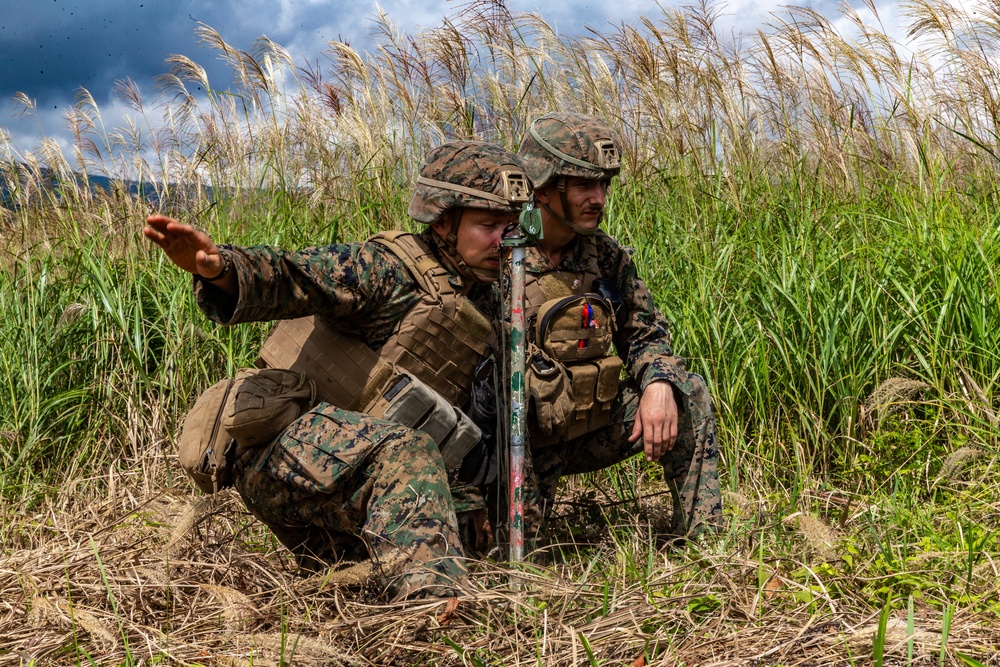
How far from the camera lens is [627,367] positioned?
3.79 meters

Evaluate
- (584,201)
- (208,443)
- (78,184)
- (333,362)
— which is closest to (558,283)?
(584,201)

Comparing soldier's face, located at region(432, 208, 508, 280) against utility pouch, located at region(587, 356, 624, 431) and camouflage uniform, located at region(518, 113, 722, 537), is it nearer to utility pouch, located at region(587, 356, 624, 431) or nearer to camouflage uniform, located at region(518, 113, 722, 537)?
camouflage uniform, located at region(518, 113, 722, 537)

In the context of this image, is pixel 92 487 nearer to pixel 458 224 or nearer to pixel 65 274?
pixel 65 274

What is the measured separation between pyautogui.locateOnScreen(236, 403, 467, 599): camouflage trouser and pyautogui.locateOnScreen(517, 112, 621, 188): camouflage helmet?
1.26m

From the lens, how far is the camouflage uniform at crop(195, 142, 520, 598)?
2.79 meters

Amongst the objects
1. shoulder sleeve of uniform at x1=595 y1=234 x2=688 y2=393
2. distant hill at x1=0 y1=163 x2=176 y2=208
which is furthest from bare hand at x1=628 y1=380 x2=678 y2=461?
distant hill at x1=0 y1=163 x2=176 y2=208

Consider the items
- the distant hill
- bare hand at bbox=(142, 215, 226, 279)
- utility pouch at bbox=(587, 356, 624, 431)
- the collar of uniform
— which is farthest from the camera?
the distant hill

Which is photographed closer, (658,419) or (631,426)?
(658,419)

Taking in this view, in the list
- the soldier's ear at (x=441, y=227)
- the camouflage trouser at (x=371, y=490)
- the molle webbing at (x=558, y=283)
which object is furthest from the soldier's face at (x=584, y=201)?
the camouflage trouser at (x=371, y=490)

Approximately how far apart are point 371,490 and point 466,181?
1062 mm

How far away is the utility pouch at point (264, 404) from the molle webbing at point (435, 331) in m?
0.30

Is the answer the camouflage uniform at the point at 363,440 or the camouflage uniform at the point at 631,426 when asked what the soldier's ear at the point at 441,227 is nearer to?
the camouflage uniform at the point at 363,440

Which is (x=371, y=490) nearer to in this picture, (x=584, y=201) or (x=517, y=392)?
(x=517, y=392)

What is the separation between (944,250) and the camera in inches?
178
